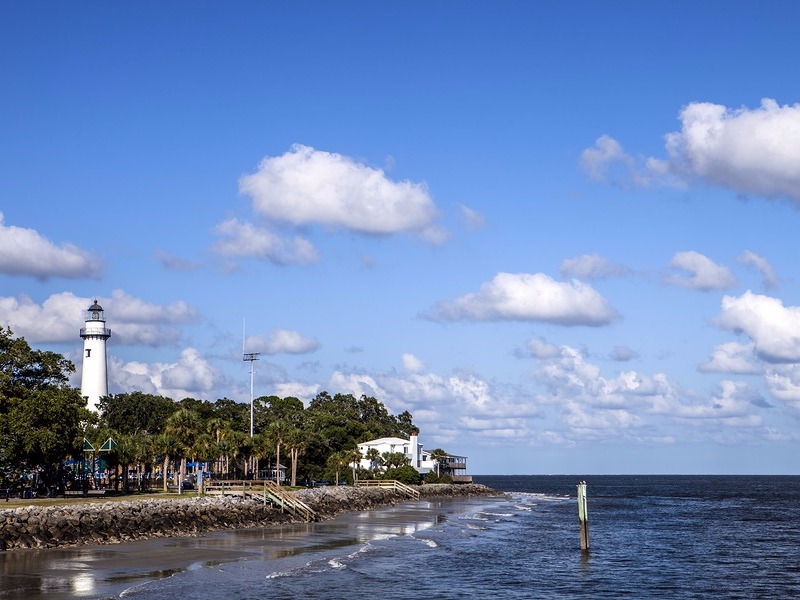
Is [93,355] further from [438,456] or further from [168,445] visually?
[438,456]

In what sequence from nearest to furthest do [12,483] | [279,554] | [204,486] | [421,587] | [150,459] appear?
[421,587]
[279,554]
[12,483]
[204,486]
[150,459]

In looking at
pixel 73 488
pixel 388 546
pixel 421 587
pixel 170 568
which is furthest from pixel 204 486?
pixel 421 587

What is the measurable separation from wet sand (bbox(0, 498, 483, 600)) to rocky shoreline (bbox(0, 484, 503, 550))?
127cm

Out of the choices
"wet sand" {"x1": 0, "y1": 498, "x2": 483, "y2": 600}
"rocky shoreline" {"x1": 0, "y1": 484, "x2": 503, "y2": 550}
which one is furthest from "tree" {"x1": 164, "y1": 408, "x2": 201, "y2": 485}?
"wet sand" {"x1": 0, "y1": 498, "x2": 483, "y2": 600}

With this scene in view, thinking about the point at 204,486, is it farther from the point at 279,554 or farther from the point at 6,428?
the point at 279,554

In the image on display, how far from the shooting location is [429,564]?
46156 millimetres

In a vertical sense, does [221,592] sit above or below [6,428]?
below

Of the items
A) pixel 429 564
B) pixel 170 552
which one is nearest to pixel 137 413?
pixel 170 552

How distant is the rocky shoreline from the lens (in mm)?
46125

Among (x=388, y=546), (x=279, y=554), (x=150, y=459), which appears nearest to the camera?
(x=279, y=554)

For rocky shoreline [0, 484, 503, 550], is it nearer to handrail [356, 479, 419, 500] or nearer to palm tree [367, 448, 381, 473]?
handrail [356, 479, 419, 500]

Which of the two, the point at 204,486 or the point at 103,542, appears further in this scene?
the point at 204,486

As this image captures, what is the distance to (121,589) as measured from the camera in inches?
1345

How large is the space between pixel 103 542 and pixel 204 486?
31.9 metres
